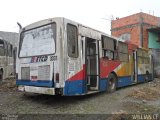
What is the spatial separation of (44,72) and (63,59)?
94 cm

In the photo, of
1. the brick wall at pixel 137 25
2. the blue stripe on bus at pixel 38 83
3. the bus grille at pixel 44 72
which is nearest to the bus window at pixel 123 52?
the bus grille at pixel 44 72

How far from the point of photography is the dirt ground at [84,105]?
7805 millimetres

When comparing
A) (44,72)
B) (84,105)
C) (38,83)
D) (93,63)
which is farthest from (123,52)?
(38,83)

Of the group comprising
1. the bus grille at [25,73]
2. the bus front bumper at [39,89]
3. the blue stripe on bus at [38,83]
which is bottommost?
the bus front bumper at [39,89]

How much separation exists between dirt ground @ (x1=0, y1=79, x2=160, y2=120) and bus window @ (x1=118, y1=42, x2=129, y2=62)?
2389 mm

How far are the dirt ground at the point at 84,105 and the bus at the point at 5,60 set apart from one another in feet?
16.3

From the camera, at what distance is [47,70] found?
886 cm

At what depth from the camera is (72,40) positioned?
9.12 meters

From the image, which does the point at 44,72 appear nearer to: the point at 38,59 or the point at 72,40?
the point at 38,59

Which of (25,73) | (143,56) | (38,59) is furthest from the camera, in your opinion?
(143,56)

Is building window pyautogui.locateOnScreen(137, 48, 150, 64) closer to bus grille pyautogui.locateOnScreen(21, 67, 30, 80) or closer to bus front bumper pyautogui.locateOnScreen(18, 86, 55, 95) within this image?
bus grille pyautogui.locateOnScreen(21, 67, 30, 80)

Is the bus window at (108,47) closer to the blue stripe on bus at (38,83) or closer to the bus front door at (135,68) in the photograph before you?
the bus front door at (135,68)

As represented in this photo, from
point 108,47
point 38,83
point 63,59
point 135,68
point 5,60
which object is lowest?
point 38,83

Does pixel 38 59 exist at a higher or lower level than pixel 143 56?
lower
